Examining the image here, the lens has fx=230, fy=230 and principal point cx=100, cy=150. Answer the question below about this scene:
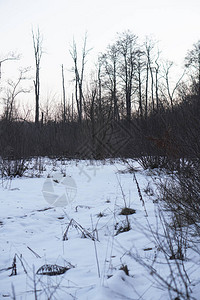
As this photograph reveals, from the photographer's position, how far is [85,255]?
2.06 meters

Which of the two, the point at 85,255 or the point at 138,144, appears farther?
the point at 138,144

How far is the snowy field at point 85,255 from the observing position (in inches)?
55.0

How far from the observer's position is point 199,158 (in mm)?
2039

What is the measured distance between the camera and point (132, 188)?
5293 mm

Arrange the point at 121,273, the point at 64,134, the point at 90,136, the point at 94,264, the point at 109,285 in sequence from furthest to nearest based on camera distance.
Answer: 1. the point at 64,134
2. the point at 90,136
3. the point at 94,264
4. the point at 121,273
5. the point at 109,285

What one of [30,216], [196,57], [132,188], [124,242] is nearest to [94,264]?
[124,242]

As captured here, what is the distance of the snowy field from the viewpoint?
4.58 ft

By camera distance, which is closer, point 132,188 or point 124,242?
point 124,242

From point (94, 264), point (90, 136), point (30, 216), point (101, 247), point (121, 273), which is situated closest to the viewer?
point (121, 273)

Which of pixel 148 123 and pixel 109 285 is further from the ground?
pixel 148 123

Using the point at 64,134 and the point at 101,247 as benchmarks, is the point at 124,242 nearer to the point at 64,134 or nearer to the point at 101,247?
the point at 101,247

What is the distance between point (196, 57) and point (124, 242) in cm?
2630

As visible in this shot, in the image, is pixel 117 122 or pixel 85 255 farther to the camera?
pixel 117 122

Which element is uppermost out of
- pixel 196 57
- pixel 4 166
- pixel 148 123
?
pixel 196 57
